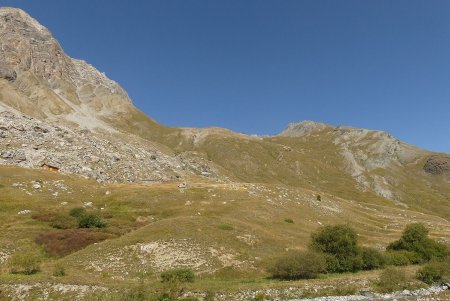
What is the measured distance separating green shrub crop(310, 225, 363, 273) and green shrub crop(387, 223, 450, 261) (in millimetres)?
13790

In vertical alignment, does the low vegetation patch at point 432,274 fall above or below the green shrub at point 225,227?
below

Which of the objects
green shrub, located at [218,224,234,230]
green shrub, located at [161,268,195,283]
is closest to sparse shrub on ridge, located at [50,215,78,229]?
green shrub, located at [218,224,234,230]

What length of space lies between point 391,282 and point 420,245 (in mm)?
23425

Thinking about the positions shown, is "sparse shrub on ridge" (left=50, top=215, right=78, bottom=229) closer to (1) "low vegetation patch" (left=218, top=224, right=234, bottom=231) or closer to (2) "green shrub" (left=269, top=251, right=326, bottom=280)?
(1) "low vegetation patch" (left=218, top=224, right=234, bottom=231)

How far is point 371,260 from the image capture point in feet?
173

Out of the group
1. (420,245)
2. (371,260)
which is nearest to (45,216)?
(371,260)

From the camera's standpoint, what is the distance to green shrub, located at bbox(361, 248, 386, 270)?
172 ft

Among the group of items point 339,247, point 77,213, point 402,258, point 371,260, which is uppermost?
point 77,213

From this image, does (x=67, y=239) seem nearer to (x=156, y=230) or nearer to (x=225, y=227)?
(x=156, y=230)

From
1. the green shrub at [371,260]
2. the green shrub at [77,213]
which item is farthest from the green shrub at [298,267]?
the green shrub at [77,213]

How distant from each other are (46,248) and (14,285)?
17.8 meters

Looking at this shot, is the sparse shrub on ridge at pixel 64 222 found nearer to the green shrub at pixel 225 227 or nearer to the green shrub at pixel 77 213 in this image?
the green shrub at pixel 77 213

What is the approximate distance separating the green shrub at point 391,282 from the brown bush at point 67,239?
37.4m

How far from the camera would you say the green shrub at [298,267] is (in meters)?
44.4
